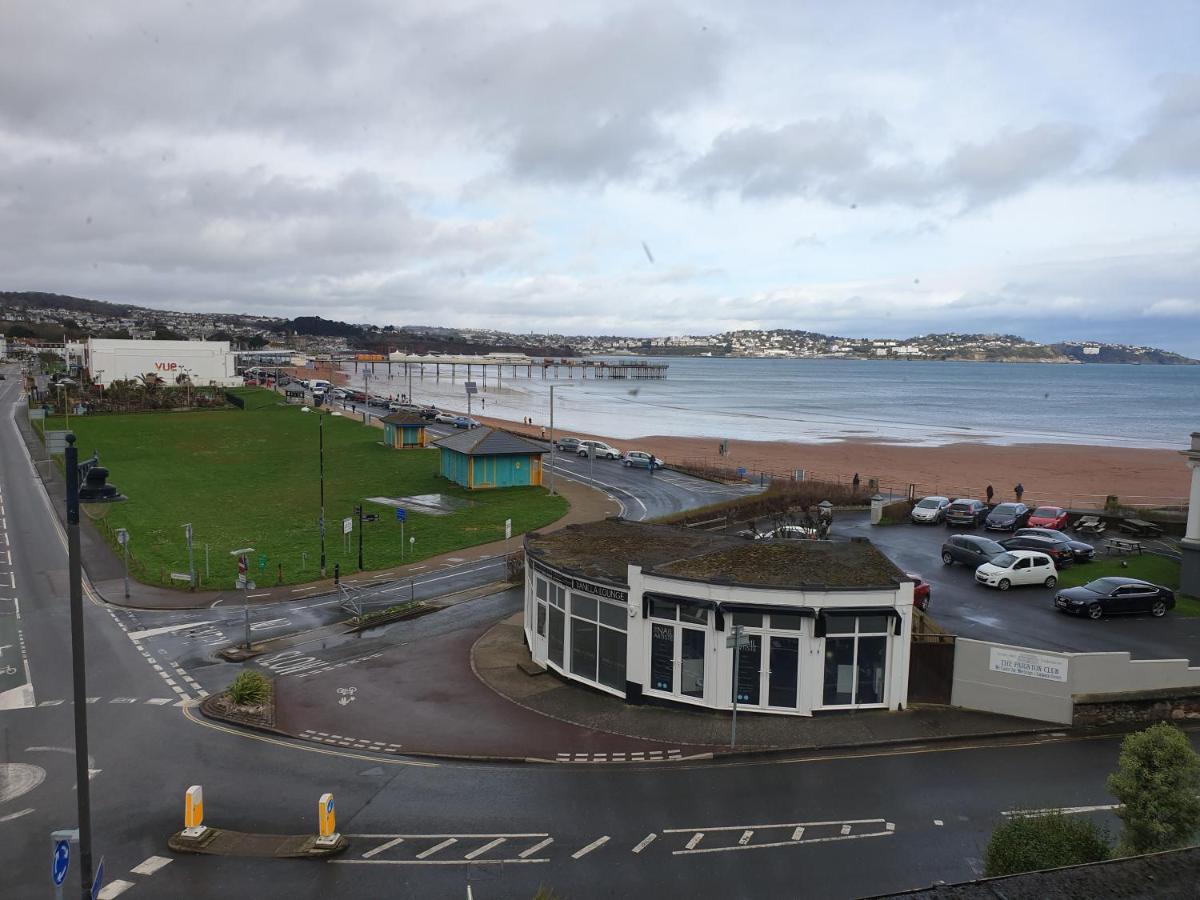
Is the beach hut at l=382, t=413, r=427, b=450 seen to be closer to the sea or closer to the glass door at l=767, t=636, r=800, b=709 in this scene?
the sea

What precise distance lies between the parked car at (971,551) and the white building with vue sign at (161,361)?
371 ft

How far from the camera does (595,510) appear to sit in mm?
44688

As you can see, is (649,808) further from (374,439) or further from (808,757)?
(374,439)

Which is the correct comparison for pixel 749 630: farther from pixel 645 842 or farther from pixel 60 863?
pixel 60 863

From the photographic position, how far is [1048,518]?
128ft

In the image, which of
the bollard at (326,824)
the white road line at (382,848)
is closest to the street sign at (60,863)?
the bollard at (326,824)

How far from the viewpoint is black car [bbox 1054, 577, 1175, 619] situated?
82.4 feet

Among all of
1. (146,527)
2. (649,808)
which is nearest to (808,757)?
(649,808)

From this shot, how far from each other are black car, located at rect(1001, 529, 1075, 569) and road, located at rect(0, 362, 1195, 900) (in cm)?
1615

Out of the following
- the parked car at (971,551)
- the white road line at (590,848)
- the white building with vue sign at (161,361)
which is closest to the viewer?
the white road line at (590,848)

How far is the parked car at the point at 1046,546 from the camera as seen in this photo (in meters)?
32.2

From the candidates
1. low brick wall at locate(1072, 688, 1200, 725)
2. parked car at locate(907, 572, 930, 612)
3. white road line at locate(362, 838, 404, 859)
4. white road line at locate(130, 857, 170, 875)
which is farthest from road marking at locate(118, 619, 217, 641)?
low brick wall at locate(1072, 688, 1200, 725)

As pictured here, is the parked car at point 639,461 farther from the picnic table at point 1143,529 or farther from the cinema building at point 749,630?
the cinema building at point 749,630

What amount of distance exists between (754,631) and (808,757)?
2792mm
